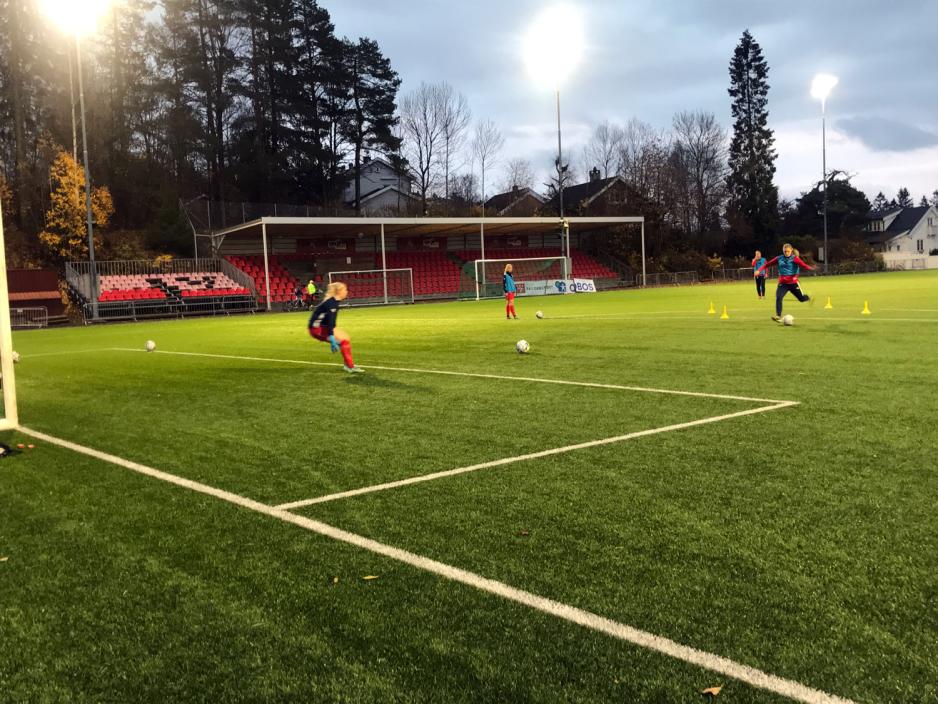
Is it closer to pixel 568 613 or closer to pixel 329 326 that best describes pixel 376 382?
pixel 329 326

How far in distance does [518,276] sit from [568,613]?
5038 cm

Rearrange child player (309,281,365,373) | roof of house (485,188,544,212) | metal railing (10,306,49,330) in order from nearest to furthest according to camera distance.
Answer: child player (309,281,365,373) → metal railing (10,306,49,330) → roof of house (485,188,544,212)

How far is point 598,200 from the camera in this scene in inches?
2953

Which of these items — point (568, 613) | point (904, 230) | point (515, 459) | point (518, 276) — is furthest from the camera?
point (904, 230)

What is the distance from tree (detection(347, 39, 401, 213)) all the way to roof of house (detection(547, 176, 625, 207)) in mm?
19593

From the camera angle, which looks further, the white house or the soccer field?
the white house

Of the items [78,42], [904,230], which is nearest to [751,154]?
[904,230]

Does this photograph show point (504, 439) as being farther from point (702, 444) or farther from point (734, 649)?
point (734, 649)

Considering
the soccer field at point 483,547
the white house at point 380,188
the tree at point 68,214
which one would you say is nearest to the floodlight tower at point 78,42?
the tree at point 68,214

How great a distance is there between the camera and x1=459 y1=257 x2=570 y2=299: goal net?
50.1 metres

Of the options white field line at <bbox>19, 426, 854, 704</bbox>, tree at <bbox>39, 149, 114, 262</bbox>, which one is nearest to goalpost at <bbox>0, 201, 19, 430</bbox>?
white field line at <bbox>19, 426, 854, 704</bbox>

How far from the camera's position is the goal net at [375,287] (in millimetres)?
46094

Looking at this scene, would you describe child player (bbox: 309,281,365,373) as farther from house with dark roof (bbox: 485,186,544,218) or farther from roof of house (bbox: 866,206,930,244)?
roof of house (bbox: 866,206,930,244)

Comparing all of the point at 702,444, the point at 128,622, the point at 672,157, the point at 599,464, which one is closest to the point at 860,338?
the point at 702,444
